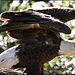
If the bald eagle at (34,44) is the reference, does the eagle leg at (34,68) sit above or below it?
below

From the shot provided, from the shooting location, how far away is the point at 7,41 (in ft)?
21.7

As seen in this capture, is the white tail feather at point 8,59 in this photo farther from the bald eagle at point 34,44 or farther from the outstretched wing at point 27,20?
the outstretched wing at point 27,20

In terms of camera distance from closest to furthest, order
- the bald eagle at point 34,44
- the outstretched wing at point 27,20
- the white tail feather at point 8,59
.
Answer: the outstretched wing at point 27,20, the bald eagle at point 34,44, the white tail feather at point 8,59

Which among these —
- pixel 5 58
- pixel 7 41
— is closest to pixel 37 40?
pixel 5 58

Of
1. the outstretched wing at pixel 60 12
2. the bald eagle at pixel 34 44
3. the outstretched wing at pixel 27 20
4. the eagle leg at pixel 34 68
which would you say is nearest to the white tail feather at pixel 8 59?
the bald eagle at pixel 34 44

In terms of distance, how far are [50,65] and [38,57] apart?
174 centimetres

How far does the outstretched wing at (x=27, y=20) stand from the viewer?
3892 mm

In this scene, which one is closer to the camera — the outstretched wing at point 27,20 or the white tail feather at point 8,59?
the outstretched wing at point 27,20

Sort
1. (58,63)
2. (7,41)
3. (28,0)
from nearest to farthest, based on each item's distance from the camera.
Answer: (58,63)
(7,41)
(28,0)

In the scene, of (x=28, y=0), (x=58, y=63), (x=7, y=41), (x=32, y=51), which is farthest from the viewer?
(x=28, y=0)

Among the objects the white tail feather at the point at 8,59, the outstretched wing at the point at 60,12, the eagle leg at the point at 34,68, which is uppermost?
the outstretched wing at the point at 60,12

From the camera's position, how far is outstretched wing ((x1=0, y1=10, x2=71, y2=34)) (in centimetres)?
389

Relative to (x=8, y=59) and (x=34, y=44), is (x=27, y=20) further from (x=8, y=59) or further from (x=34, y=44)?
(x=8, y=59)

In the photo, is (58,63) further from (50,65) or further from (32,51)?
(32,51)
